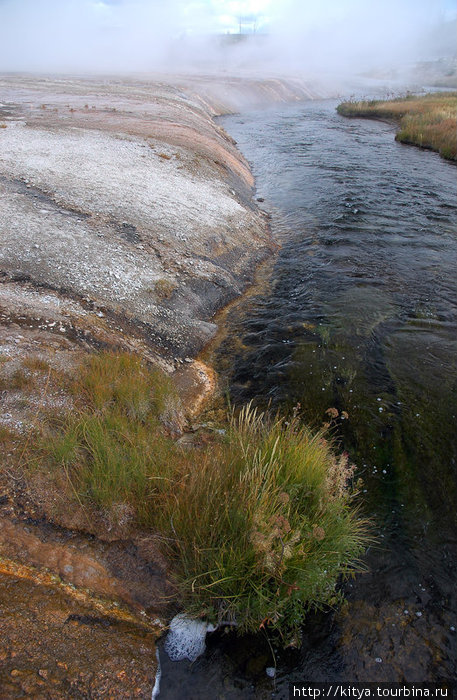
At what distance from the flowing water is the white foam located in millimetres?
94

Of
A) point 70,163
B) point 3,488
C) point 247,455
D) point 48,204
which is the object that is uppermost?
point 70,163

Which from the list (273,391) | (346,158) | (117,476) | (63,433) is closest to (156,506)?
(117,476)

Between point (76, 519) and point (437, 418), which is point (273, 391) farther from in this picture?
point (76, 519)

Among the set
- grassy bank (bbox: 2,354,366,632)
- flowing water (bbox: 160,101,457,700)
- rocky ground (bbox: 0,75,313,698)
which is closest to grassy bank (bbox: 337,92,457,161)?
flowing water (bbox: 160,101,457,700)

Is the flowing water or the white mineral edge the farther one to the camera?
the flowing water

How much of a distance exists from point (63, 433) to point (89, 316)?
298 cm

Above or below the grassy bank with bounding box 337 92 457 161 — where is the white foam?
below

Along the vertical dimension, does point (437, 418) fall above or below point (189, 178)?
below

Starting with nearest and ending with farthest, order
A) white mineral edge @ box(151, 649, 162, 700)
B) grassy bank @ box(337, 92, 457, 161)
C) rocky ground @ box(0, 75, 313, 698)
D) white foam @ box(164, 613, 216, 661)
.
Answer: white mineral edge @ box(151, 649, 162, 700), rocky ground @ box(0, 75, 313, 698), white foam @ box(164, 613, 216, 661), grassy bank @ box(337, 92, 457, 161)

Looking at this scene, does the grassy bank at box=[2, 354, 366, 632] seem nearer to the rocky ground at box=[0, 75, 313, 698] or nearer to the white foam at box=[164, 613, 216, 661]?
the white foam at box=[164, 613, 216, 661]

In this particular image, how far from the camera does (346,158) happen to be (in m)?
21.0

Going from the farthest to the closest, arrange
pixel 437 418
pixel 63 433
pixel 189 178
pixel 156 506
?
pixel 189 178 < pixel 437 418 < pixel 63 433 < pixel 156 506

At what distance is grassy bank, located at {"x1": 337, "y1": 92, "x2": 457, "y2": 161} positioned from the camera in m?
21.9

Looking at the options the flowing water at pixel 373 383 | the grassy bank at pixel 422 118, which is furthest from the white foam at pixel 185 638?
the grassy bank at pixel 422 118
